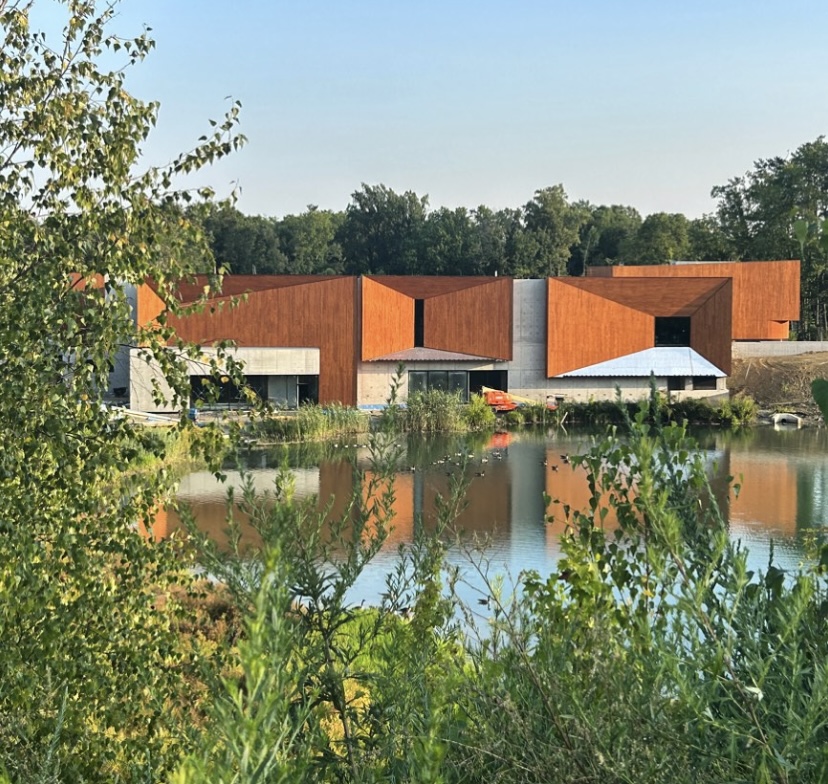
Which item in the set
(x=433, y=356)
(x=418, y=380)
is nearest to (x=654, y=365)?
(x=433, y=356)

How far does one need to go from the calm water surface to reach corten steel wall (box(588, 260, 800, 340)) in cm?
1211

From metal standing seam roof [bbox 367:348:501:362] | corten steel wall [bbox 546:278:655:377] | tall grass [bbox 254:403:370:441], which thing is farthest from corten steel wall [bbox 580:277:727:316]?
tall grass [bbox 254:403:370:441]

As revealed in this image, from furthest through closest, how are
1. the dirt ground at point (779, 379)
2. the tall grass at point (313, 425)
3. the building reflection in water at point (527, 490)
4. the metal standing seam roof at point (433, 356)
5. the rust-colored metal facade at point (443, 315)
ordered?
1. the dirt ground at point (779, 379)
2. the metal standing seam roof at point (433, 356)
3. the rust-colored metal facade at point (443, 315)
4. the tall grass at point (313, 425)
5. the building reflection in water at point (527, 490)

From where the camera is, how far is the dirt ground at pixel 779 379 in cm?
3203

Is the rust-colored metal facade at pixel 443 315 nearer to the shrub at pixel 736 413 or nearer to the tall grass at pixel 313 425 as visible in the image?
the tall grass at pixel 313 425

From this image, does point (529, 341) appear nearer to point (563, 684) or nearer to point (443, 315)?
point (443, 315)

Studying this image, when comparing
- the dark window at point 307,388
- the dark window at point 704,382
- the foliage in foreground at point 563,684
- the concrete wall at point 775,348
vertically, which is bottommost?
the foliage in foreground at point 563,684

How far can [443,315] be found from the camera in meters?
31.3

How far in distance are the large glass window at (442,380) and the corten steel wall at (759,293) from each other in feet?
29.3

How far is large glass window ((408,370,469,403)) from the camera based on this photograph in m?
31.2

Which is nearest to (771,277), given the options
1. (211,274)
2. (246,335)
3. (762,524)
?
(246,335)

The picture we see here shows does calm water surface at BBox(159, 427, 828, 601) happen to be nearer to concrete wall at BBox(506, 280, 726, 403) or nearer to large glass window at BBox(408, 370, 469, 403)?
concrete wall at BBox(506, 280, 726, 403)

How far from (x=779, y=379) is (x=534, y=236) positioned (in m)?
25.3

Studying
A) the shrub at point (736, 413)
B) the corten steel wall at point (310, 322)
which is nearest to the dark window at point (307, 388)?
the corten steel wall at point (310, 322)
